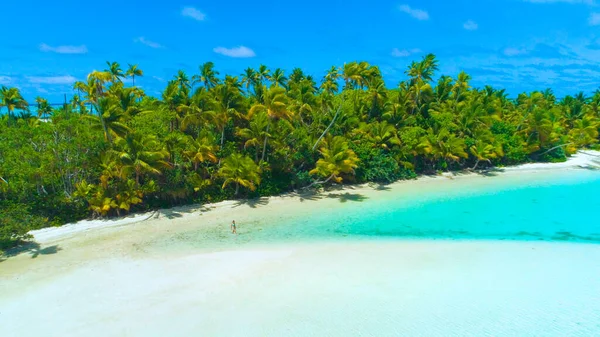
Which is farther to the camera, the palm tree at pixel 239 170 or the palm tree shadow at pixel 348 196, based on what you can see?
the palm tree shadow at pixel 348 196

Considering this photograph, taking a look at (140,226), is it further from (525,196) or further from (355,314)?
(525,196)

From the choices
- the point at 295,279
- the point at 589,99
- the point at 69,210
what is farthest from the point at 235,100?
the point at 589,99

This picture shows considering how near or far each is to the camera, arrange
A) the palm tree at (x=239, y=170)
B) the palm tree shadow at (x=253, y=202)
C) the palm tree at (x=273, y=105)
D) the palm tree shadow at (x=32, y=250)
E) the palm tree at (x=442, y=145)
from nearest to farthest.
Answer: the palm tree shadow at (x=32, y=250), the palm tree at (x=239, y=170), the palm tree at (x=273, y=105), the palm tree shadow at (x=253, y=202), the palm tree at (x=442, y=145)

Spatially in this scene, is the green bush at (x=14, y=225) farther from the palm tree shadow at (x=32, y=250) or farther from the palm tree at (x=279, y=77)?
the palm tree at (x=279, y=77)

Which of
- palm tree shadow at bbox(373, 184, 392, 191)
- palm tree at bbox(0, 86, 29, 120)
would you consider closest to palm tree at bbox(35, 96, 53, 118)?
palm tree at bbox(0, 86, 29, 120)

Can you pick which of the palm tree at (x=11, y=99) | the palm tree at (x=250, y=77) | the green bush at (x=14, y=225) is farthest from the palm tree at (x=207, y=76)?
the green bush at (x=14, y=225)

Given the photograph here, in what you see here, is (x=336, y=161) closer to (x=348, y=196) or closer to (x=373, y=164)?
(x=348, y=196)

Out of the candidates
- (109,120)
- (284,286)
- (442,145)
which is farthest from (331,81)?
(284,286)
